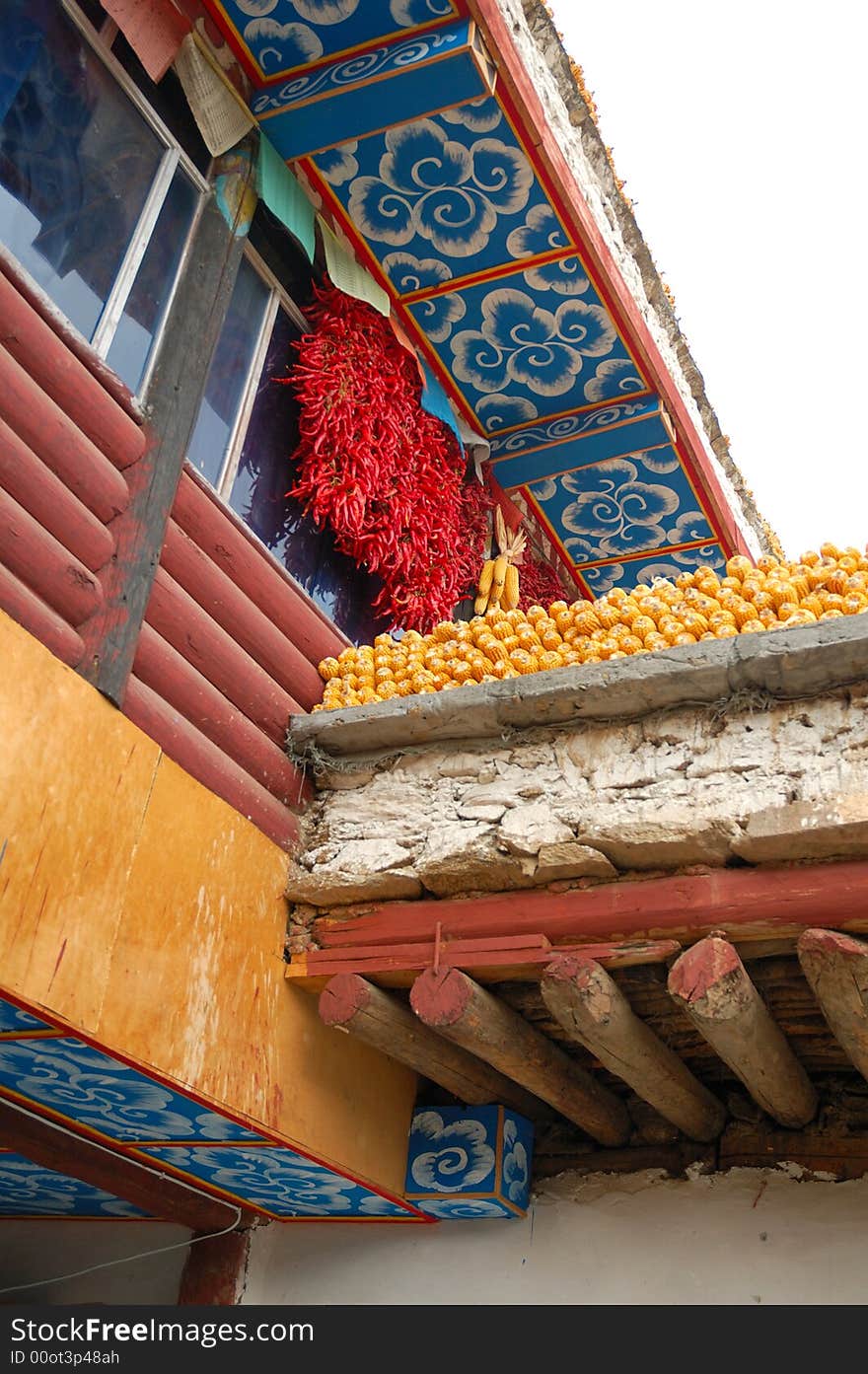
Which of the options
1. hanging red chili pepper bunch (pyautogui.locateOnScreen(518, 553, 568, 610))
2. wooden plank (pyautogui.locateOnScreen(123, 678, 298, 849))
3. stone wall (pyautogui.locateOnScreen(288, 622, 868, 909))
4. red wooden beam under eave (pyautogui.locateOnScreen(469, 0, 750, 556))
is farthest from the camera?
hanging red chili pepper bunch (pyautogui.locateOnScreen(518, 553, 568, 610))

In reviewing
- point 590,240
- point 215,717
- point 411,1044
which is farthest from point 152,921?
point 590,240

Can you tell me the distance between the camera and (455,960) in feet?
12.7

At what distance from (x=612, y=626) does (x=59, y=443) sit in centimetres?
197

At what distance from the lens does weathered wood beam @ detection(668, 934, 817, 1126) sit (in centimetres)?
344

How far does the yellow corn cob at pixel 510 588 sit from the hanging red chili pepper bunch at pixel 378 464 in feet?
1.39

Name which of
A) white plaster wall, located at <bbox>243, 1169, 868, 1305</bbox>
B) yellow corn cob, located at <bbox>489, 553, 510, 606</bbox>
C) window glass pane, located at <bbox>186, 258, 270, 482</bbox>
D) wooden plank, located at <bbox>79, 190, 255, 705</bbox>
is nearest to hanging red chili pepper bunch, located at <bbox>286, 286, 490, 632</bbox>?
window glass pane, located at <bbox>186, 258, 270, 482</bbox>

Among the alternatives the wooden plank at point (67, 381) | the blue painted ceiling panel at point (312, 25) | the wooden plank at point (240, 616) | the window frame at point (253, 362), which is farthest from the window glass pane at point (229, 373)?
the blue painted ceiling panel at point (312, 25)

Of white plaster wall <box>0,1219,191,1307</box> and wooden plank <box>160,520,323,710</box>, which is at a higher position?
wooden plank <box>160,520,323,710</box>

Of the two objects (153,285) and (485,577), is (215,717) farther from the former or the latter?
(485,577)

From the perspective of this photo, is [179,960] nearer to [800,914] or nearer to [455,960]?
[455,960]

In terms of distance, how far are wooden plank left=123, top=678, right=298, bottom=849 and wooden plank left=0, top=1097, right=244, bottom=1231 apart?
1.18 metres

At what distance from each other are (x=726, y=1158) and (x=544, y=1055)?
88 centimetres

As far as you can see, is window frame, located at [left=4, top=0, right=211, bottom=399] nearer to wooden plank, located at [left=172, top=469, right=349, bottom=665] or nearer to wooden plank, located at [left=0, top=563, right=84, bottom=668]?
wooden plank, located at [left=172, top=469, right=349, bottom=665]

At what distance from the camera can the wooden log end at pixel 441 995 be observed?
3758mm
